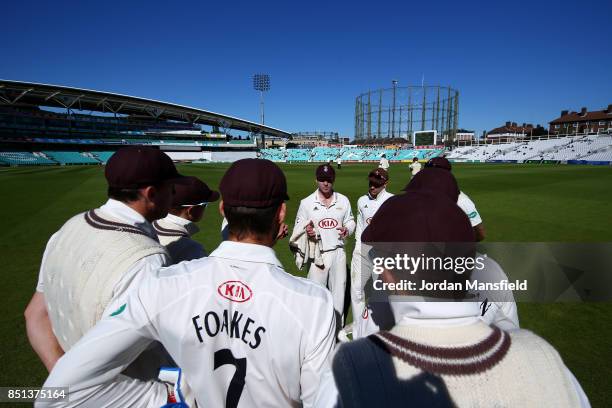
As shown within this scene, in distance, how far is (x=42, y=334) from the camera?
183 centimetres

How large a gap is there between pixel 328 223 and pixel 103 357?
3.93m

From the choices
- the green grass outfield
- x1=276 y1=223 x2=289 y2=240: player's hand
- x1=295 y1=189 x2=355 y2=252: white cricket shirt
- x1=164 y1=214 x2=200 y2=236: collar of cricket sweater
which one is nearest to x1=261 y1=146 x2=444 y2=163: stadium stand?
the green grass outfield

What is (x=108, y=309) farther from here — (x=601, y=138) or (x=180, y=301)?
(x=601, y=138)

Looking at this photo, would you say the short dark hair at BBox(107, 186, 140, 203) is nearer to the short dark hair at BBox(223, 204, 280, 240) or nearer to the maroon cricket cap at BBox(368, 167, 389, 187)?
the short dark hair at BBox(223, 204, 280, 240)

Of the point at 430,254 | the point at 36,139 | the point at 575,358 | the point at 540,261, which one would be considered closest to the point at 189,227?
the point at 430,254

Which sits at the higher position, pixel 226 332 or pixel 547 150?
pixel 547 150

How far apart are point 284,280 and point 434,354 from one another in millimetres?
Result: 659

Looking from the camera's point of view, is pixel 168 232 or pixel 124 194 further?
pixel 168 232

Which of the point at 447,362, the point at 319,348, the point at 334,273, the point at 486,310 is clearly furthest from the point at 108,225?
the point at 334,273

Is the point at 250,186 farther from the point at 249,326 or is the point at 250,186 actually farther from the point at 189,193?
the point at 189,193

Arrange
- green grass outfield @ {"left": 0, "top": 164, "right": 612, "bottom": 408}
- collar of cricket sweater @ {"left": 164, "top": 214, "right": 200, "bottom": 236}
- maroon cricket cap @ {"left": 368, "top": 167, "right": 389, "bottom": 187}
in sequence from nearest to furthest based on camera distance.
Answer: collar of cricket sweater @ {"left": 164, "top": 214, "right": 200, "bottom": 236}
green grass outfield @ {"left": 0, "top": 164, "right": 612, "bottom": 408}
maroon cricket cap @ {"left": 368, "top": 167, "right": 389, "bottom": 187}

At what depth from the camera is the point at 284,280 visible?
4.46 feet

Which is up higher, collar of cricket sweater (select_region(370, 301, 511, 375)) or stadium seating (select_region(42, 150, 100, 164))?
stadium seating (select_region(42, 150, 100, 164))

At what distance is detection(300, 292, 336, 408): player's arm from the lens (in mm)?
1298
